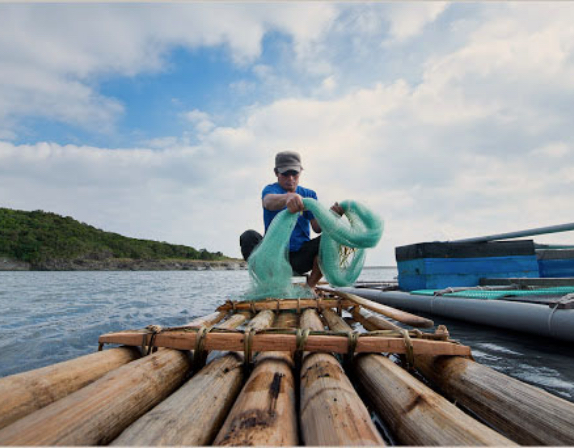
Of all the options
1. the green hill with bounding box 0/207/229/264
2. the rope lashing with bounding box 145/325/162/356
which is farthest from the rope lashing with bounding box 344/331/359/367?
the green hill with bounding box 0/207/229/264

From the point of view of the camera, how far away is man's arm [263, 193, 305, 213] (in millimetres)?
4488

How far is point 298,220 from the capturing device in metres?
6.15

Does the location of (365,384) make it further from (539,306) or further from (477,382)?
(539,306)

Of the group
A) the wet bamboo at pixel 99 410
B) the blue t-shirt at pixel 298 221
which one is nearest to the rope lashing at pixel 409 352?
the wet bamboo at pixel 99 410

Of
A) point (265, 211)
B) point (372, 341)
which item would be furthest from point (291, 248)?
point (372, 341)

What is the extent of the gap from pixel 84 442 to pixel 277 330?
44.9 inches

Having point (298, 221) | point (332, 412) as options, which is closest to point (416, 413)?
point (332, 412)

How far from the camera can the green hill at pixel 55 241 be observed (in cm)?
6069

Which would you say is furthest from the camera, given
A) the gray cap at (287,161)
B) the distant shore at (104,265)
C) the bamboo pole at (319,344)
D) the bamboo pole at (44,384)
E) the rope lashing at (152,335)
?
the distant shore at (104,265)

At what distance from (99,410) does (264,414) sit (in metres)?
0.64

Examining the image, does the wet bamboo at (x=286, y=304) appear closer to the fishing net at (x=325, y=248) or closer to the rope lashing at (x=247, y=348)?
the fishing net at (x=325, y=248)

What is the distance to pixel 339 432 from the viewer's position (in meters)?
1.00

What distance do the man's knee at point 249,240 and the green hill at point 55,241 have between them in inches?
2758

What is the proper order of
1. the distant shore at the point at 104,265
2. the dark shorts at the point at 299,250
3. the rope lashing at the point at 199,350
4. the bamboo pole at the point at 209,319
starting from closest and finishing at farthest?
the rope lashing at the point at 199,350 < the bamboo pole at the point at 209,319 < the dark shorts at the point at 299,250 < the distant shore at the point at 104,265
